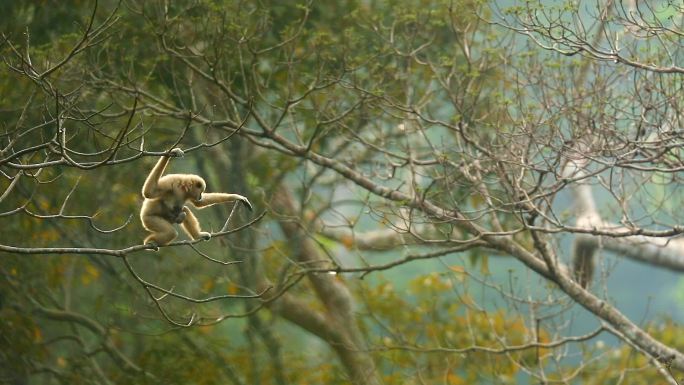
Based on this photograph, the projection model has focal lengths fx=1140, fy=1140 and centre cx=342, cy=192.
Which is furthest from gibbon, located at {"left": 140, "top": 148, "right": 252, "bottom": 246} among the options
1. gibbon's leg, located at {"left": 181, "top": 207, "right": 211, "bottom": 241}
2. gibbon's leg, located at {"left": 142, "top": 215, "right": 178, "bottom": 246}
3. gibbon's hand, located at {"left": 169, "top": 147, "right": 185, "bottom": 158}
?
gibbon's hand, located at {"left": 169, "top": 147, "right": 185, "bottom": 158}

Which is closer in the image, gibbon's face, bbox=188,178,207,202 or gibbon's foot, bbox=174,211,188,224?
gibbon's face, bbox=188,178,207,202

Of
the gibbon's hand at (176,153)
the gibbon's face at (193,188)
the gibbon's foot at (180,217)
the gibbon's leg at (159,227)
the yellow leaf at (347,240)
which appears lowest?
the gibbon's hand at (176,153)

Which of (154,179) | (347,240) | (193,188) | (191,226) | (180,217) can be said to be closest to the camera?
(154,179)

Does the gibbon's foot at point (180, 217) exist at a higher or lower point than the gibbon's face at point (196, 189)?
lower

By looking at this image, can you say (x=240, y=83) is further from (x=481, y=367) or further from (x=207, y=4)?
(x=481, y=367)

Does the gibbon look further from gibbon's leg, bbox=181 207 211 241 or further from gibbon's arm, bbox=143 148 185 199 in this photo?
gibbon's leg, bbox=181 207 211 241

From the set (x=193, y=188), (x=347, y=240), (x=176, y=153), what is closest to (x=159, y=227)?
(x=193, y=188)

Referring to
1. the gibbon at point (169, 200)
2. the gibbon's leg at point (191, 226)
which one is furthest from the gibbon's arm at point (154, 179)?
the gibbon's leg at point (191, 226)

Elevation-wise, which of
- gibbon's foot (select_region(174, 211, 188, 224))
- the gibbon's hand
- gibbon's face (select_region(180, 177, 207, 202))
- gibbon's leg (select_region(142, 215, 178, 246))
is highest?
gibbon's face (select_region(180, 177, 207, 202))

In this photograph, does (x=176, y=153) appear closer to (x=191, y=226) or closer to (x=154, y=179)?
(x=154, y=179)

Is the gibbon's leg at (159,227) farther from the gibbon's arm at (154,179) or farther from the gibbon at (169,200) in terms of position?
the gibbon's arm at (154,179)

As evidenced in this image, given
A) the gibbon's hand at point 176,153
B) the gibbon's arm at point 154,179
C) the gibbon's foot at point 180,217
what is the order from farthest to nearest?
the gibbon's foot at point 180,217, the gibbon's arm at point 154,179, the gibbon's hand at point 176,153

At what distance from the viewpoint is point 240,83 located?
Answer: 1466cm

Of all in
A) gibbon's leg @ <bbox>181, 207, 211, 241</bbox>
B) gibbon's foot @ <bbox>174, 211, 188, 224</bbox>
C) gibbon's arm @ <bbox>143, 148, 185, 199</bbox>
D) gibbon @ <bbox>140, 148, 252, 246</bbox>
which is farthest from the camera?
gibbon's leg @ <bbox>181, 207, 211, 241</bbox>
